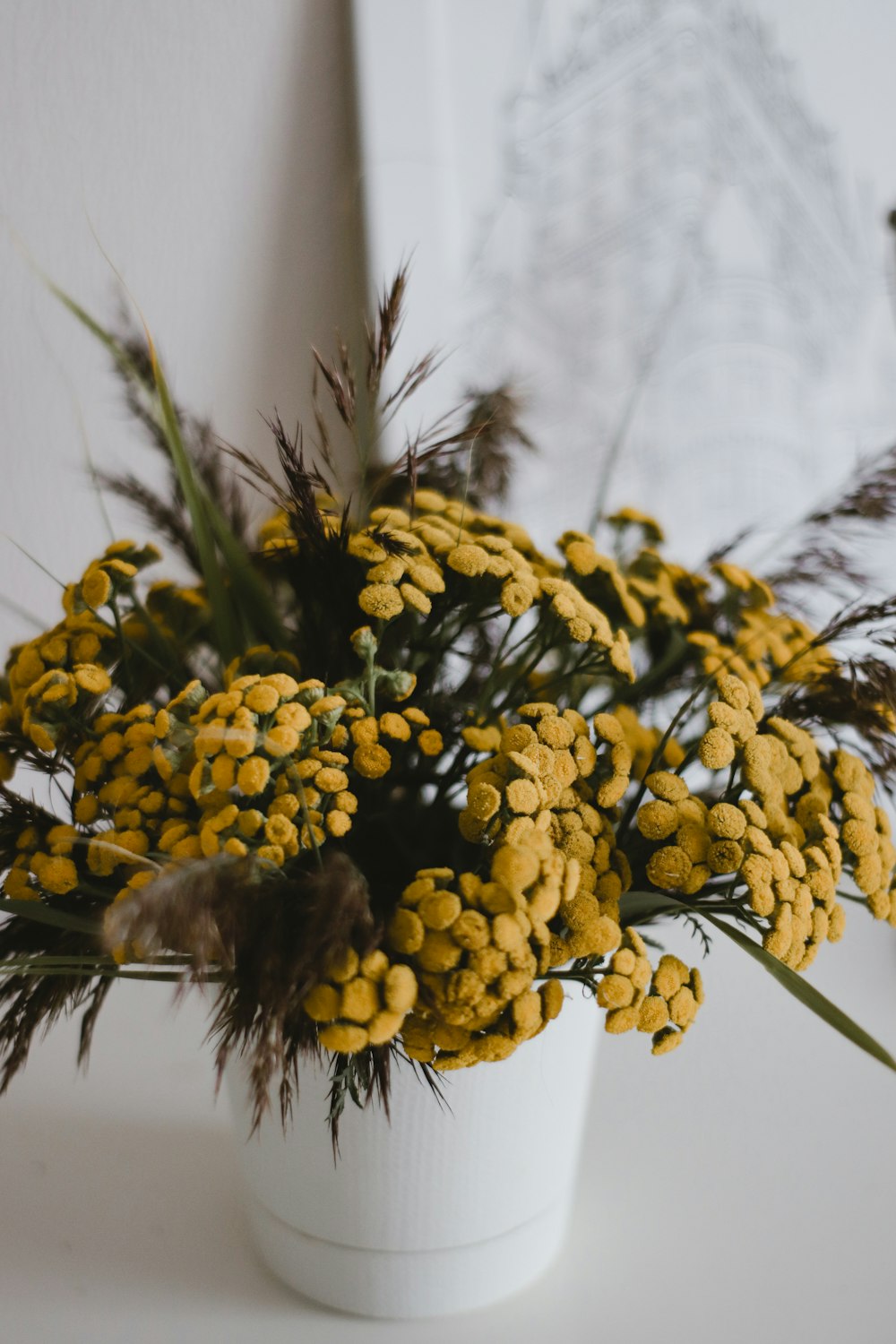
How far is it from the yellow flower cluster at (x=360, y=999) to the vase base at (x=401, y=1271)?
200mm

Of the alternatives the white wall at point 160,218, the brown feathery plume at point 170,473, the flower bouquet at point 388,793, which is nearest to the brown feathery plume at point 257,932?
the flower bouquet at point 388,793

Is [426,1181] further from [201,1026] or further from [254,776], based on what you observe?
[201,1026]

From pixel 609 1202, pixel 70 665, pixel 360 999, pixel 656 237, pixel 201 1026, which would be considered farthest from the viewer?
pixel 656 237

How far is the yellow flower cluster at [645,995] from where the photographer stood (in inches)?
12.2

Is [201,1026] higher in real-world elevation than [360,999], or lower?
lower

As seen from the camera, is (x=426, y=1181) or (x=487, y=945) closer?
(x=487, y=945)

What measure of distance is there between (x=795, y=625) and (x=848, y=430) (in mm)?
511

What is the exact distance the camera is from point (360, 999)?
0.28 m

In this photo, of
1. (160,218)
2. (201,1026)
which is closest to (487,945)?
(201,1026)

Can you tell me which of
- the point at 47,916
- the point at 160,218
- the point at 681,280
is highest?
the point at 681,280

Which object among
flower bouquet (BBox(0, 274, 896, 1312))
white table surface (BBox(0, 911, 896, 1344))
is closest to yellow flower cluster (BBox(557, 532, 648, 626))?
flower bouquet (BBox(0, 274, 896, 1312))

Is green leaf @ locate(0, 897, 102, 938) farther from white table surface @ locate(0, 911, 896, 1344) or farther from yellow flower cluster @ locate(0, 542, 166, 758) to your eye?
white table surface @ locate(0, 911, 896, 1344)

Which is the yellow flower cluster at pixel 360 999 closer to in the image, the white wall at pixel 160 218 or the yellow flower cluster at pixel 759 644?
the yellow flower cluster at pixel 759 644

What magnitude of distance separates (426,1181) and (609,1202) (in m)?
0.16
